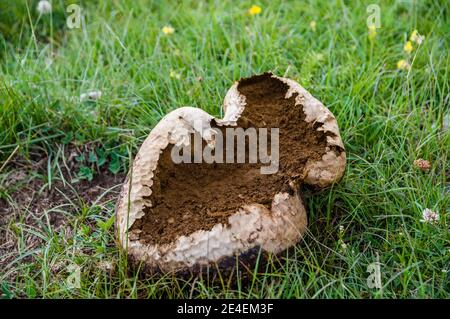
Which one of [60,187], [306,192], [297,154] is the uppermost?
[297,154]

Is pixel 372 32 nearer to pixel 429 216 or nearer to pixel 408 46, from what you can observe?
pixel 408 46

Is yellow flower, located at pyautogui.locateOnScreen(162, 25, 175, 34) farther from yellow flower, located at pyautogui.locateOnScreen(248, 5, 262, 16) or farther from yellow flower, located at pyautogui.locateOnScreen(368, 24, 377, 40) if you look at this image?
yellow flower, located at pyautogui.locateOnScreen(368, 24, 377, 40)

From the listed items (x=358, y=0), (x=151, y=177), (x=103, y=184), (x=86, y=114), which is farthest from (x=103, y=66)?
(x=358, y=0)

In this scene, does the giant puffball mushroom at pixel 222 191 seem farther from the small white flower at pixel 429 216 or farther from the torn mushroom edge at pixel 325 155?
the small white flower at pixel 429 216

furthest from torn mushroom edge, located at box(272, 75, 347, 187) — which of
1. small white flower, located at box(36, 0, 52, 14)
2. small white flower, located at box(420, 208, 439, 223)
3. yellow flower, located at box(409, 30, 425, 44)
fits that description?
small white flower, located at box(36, 0, 52, 14)

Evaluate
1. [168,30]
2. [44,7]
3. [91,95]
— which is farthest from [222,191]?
[44,7]

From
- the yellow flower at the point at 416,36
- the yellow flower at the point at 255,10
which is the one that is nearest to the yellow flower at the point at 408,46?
the yellow flower at the point at 416,36
